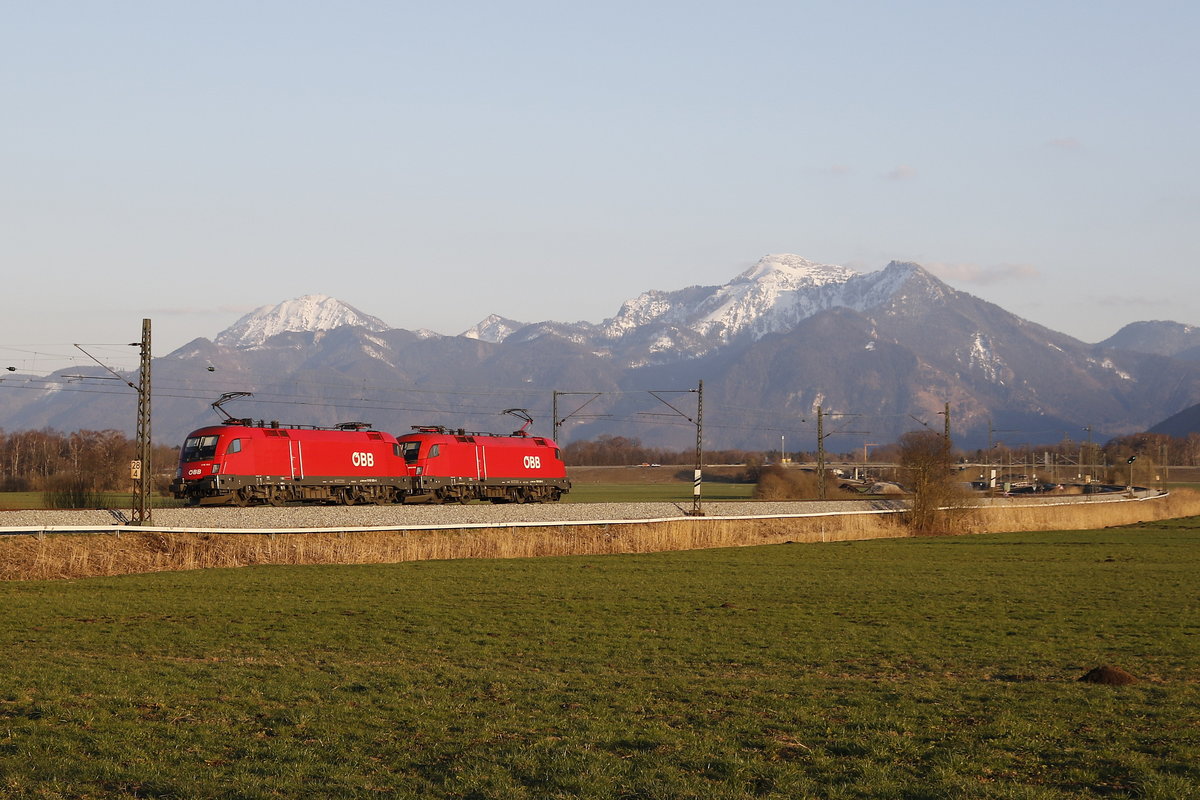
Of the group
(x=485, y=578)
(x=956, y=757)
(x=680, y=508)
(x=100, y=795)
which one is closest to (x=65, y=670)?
(x=100, y=795)

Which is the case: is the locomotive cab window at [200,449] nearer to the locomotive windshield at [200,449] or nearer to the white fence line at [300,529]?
the locomotive windshield at [200,449]

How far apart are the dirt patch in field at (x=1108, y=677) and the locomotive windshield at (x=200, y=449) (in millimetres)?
49032

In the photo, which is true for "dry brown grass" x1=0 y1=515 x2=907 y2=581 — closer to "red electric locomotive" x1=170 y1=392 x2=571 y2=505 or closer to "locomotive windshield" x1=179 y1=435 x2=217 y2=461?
"red electric locomotive" x1=170 y1=392 x2=571 y2=505

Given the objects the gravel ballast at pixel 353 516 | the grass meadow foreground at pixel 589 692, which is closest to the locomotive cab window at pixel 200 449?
the gravel ballast at pixel 353 516

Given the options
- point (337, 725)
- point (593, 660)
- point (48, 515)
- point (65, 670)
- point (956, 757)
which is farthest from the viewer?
point (48, 515)

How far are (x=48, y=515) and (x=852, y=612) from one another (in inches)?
1355

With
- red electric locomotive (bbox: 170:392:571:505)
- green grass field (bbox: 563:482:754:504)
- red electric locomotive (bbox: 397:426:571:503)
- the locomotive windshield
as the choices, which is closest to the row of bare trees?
the locomotive windshield

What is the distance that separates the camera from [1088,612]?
32.1 meters

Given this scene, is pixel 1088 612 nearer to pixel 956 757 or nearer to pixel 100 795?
pixel 956 757

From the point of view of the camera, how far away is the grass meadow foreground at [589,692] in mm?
12766

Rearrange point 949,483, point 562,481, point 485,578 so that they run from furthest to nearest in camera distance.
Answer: point 562,481, point 949,483, point 485,578

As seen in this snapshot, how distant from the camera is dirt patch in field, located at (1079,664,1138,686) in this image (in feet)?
63.5

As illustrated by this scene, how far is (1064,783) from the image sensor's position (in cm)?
1263

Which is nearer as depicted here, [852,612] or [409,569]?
[852,612]
